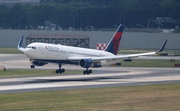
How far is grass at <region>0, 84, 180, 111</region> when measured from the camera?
41188 millimetres

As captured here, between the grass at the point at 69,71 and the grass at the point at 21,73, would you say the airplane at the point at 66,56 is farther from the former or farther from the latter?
the grass at the point at 69,71

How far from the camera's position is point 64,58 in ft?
240

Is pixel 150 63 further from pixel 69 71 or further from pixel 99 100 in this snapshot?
pixel 99 100

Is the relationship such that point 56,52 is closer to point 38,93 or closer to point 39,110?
point 38,93

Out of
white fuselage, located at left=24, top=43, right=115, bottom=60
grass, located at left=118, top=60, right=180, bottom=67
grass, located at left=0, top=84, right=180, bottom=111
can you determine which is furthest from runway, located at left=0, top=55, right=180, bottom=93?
grass, located at left=118, top=60, right=180, bottom=67

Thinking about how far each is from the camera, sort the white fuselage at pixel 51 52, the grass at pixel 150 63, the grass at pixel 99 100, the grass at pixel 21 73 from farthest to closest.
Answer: the grass at pixel 150 63 < the grass at pixel 21 73 < the white fuselage at pixel 51 52 < the grass at pixel 99 100

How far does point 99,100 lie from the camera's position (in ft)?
149

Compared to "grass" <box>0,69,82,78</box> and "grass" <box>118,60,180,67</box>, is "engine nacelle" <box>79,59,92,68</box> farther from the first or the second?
"grass" <box>118,60,180,67</box>

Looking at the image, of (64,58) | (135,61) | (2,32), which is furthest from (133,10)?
(64,58)

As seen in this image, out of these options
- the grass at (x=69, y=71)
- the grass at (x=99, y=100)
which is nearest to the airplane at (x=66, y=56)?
the grass at (x=69, y=71)

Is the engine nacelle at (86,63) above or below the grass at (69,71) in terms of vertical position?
above

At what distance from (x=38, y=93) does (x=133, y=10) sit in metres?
150

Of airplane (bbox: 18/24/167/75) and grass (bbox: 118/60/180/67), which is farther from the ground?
airplane (bbox: 18/24/167/75)

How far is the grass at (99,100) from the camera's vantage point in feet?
135
